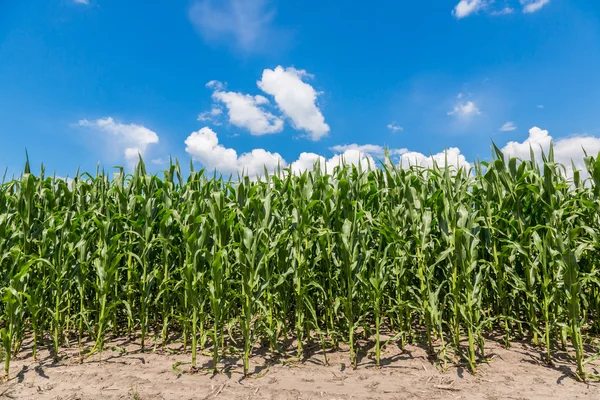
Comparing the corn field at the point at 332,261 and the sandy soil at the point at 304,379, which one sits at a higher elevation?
the corn field at the point at 332,261

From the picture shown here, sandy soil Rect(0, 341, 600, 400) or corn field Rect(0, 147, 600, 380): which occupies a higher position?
corn field Rect(0, 147, 600, 380)

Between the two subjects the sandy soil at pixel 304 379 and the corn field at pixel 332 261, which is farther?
the corn field at pixel 332 261

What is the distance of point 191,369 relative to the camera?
3178 mm

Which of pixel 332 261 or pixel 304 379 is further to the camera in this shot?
pixel 332 261

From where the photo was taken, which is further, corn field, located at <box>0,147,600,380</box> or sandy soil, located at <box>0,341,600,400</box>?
corn field, located at <box>0,147,600,380</box>

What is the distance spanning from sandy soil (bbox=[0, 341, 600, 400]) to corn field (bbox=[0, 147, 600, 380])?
0.14 metres

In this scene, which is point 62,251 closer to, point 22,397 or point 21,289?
point 21,289

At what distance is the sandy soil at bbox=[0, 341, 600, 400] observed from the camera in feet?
9.12

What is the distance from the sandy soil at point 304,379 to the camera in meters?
2.78

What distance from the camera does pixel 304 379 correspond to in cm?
298

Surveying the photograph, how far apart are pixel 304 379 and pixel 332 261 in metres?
1.09

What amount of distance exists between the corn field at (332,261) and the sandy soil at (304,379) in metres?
0.14

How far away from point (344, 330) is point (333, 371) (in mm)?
640

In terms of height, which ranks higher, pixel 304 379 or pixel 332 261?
pixel 332 261
